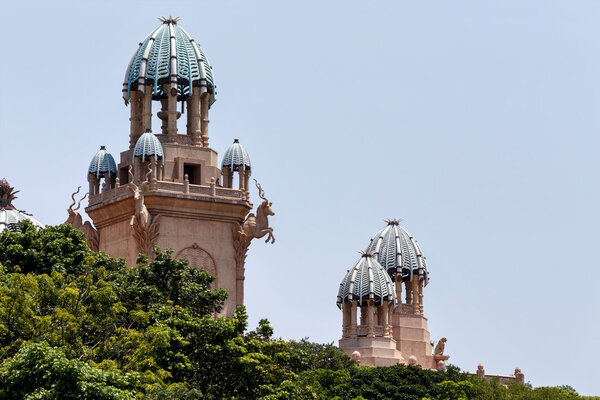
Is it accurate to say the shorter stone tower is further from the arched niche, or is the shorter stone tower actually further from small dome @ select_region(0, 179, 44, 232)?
the arched niche

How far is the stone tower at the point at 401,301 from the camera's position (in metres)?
87.0

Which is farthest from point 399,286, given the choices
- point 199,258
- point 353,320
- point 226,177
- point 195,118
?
point 199,258

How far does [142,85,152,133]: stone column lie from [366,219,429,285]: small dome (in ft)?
121

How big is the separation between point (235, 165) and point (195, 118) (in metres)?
2.94

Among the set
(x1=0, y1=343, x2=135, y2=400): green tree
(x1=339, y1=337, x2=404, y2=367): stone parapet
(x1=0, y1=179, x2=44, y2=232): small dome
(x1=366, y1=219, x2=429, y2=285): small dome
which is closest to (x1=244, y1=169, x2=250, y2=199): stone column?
(x1=0, y1=179, x2=44, y2=232): small dome

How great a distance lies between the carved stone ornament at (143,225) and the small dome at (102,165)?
10.8 ft

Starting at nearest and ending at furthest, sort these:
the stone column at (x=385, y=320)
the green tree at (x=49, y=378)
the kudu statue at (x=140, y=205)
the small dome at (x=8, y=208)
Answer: the green tree at (x=49, y=378), the kudu statue at (x=140, y=205), the small dome at (x=8, y=208), the stone column at (x=385, y=320)

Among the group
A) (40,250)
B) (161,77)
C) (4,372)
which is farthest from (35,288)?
(161,77)

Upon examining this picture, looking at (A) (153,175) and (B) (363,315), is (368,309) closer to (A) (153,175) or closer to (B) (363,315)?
(B) (363,315)

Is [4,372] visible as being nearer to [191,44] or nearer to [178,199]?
[178,199]

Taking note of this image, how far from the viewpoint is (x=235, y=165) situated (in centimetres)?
5575

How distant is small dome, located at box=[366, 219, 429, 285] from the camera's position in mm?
92438

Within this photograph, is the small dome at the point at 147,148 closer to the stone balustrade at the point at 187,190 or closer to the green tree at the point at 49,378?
the stone balustrade at the point at 187,190

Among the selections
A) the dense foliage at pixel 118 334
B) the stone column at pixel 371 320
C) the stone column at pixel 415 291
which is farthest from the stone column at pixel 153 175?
the stone column at pixel 415 291
